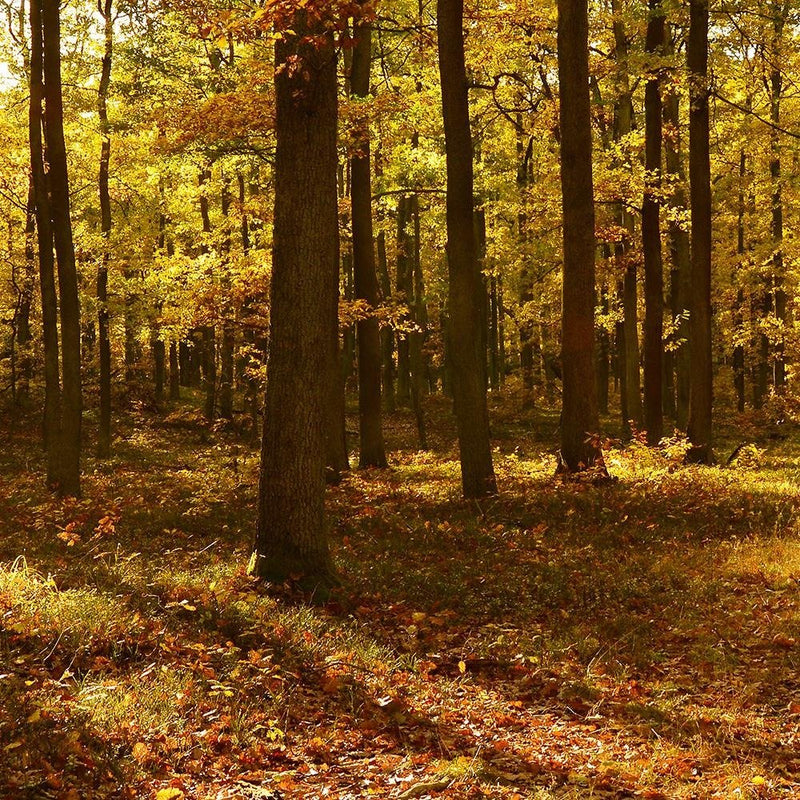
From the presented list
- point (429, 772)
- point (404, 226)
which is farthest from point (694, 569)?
point (404, 226)

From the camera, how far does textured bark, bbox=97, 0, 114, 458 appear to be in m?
22.4

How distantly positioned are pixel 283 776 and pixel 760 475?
12.8m

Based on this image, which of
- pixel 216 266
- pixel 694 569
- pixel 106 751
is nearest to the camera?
pixel 106 751

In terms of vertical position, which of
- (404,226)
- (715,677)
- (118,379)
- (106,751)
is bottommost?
(715,677)

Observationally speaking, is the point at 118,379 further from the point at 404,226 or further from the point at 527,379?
the point at 527,379

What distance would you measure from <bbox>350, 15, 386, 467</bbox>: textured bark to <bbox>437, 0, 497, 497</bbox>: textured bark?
3673mm

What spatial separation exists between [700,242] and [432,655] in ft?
37.3

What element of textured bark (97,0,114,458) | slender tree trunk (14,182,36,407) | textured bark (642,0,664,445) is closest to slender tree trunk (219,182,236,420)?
textured bark (97,0,114,458)

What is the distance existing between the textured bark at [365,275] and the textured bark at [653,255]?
232 inches

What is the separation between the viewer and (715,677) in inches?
260

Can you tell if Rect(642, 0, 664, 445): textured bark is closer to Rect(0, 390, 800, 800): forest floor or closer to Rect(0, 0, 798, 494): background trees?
Rect(0, 0, 798, 494): background trees

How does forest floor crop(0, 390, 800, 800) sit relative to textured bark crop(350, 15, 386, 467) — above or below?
below

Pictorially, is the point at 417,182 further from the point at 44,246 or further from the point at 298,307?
the point at 298,307

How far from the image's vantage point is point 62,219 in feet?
48.4
